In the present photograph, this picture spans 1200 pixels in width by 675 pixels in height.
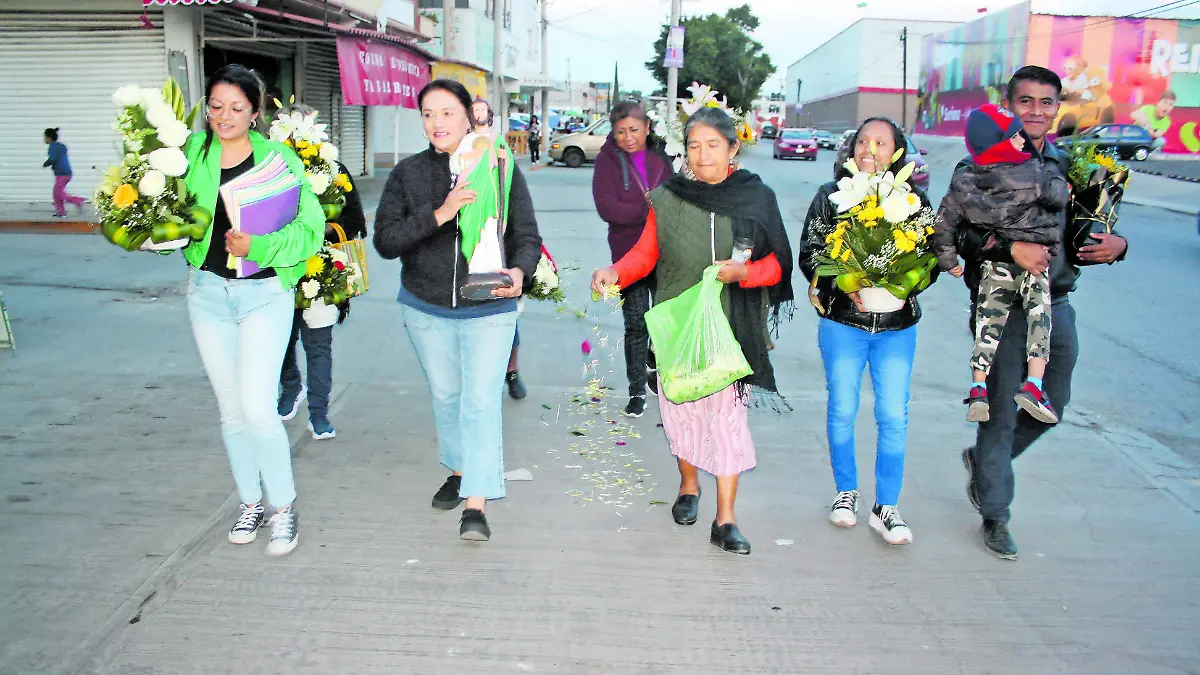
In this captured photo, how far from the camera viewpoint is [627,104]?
5.96 metres

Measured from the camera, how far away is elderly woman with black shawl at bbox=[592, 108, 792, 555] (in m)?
4.17

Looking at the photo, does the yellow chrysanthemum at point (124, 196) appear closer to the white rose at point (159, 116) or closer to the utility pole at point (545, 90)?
the white rose at point (159, 116)

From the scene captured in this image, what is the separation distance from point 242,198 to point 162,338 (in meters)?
4.52

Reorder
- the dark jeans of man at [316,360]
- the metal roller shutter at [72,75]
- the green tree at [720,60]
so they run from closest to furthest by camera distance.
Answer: the dark jeans of man at [316,360]
the metal roller shutter at [72,75]
the green tree at [720,60]

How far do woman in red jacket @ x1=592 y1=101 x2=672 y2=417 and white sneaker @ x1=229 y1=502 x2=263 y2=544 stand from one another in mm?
2566

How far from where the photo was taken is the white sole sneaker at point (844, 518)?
4.52 m

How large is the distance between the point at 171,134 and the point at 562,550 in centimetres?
232

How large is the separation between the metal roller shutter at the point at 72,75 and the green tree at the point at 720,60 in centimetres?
6217

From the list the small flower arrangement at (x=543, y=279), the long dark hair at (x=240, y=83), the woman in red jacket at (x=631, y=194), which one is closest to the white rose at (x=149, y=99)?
the long dark hair at (x=240, y=83)

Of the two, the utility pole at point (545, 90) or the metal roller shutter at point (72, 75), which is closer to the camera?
the metal roller shutter at point (72, 75)

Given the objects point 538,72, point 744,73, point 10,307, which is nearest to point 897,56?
point 744,73

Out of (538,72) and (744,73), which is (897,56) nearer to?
(744,73)

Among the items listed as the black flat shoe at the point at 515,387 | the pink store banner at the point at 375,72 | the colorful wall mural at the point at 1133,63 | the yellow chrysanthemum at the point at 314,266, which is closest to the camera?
the yellow chrysanthemum at the point at 314,266

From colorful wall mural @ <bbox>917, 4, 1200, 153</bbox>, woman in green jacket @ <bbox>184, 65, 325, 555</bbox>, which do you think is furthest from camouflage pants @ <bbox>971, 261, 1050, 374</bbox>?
colorful wall mural @ <bbox>917, 4, 1200, 153</bbox>
